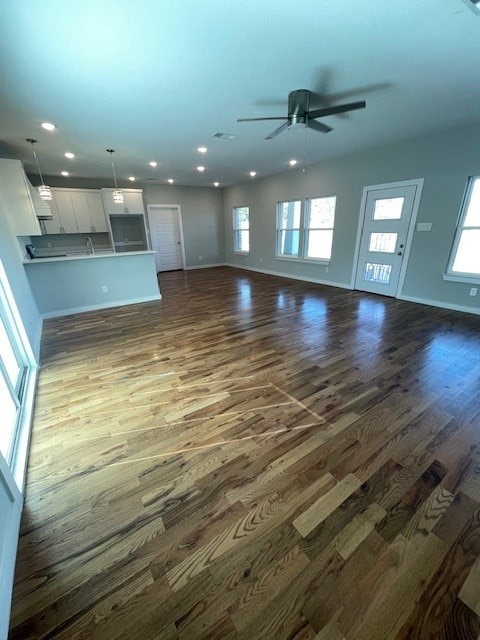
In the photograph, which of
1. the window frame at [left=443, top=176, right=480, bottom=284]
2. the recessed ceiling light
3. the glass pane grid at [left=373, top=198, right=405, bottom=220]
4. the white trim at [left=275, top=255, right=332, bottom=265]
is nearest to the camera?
the recessed ceiling light

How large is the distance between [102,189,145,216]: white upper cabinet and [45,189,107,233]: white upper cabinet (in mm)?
177

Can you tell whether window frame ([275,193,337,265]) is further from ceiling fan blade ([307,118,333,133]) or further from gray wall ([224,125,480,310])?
ceiling fan blade ([307,118,333,133])

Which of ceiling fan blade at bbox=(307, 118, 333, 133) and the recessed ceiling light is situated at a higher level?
the recessed ceiling light

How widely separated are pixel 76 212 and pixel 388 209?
731cm

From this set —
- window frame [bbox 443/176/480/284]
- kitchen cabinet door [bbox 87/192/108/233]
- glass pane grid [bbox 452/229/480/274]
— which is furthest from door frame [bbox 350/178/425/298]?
kitchen cabinet door [bbox 87/192/108/233]

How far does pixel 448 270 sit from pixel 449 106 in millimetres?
2320

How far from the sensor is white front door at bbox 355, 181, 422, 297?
Answer: 15.0 ft

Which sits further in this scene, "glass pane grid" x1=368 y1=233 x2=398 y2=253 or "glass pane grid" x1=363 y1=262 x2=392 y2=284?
"glass pane grid" x1=363 y1=262 x2=392 y2=284

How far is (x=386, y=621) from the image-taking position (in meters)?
0.94

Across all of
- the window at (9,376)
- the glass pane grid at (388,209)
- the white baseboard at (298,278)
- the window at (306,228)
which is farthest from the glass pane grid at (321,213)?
the window at (9,376)

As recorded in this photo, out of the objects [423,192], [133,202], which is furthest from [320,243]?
[133,202]

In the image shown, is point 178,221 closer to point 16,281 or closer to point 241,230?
point 241,230

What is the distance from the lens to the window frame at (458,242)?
385cm

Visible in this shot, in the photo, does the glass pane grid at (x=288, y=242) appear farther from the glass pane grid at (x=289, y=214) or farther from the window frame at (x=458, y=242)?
the window frame at (x=458, y=242)
